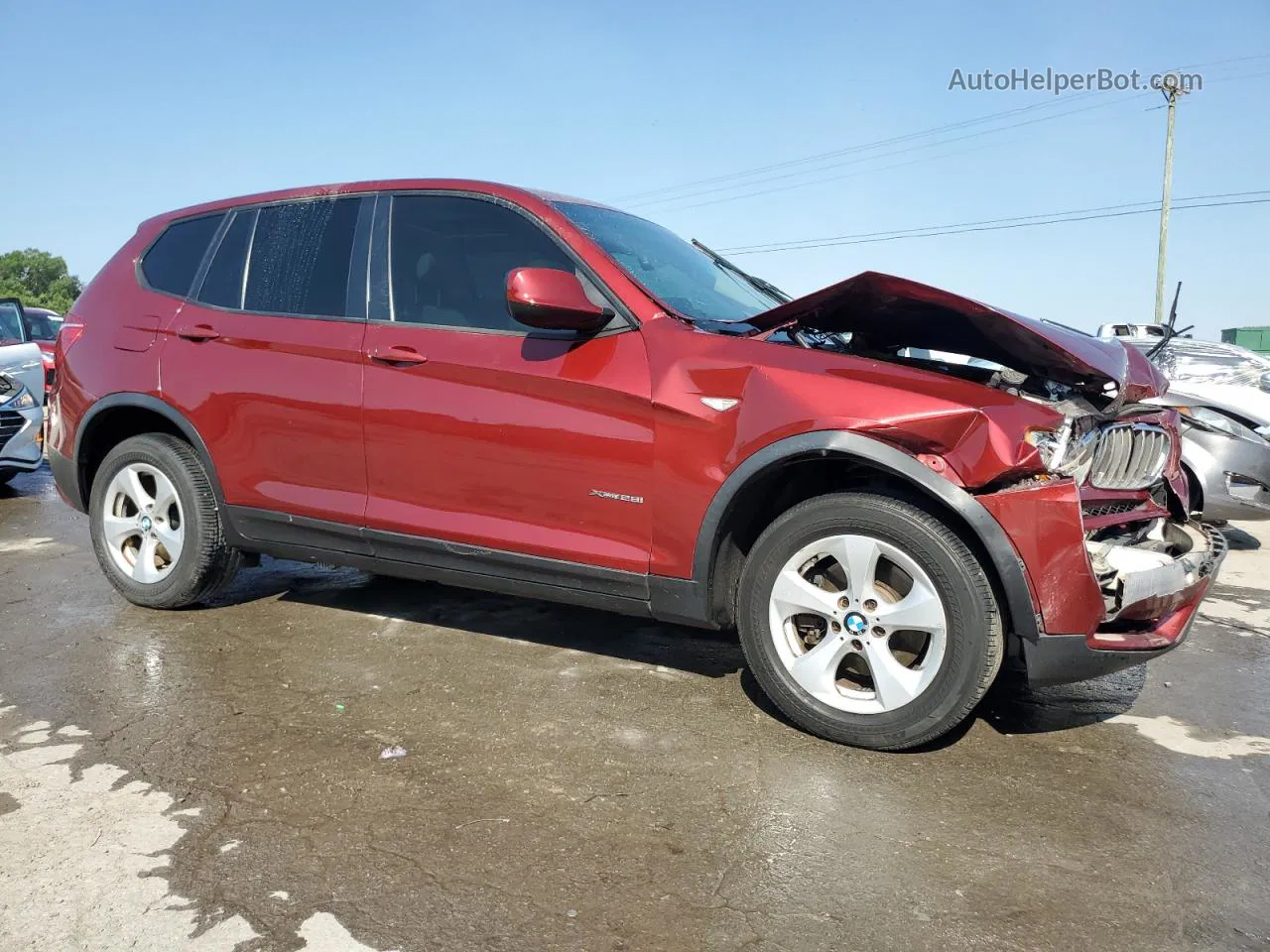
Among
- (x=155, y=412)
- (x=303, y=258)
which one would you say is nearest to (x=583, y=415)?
(x=303, y=258)

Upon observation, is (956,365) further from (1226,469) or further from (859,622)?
(1226,469)

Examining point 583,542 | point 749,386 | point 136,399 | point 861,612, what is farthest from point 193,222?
point 861,612

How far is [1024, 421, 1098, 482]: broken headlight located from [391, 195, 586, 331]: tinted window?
1.71 metres

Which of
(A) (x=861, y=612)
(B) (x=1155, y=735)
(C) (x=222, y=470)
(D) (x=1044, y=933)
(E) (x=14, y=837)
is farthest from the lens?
(C) (x=222, y=470)

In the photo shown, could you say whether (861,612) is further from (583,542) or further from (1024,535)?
(583,542)

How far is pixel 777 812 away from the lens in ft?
9.02

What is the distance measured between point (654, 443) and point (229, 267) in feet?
7.60

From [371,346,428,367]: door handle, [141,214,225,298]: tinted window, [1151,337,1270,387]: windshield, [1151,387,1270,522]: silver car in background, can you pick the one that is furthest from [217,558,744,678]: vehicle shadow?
[1151,337,1270,387]: windshield

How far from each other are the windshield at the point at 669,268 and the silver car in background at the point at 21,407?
20.2 feet

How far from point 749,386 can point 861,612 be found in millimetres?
788

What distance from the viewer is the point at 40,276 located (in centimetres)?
7938

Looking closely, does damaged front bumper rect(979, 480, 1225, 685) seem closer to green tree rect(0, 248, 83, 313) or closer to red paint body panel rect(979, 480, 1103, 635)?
red paint body panel rect(979, 480, 1103, 635)

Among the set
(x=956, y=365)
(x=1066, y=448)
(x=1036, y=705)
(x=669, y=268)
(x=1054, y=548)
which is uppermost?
(x=669, y=268)

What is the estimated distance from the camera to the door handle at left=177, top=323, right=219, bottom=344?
429cm
